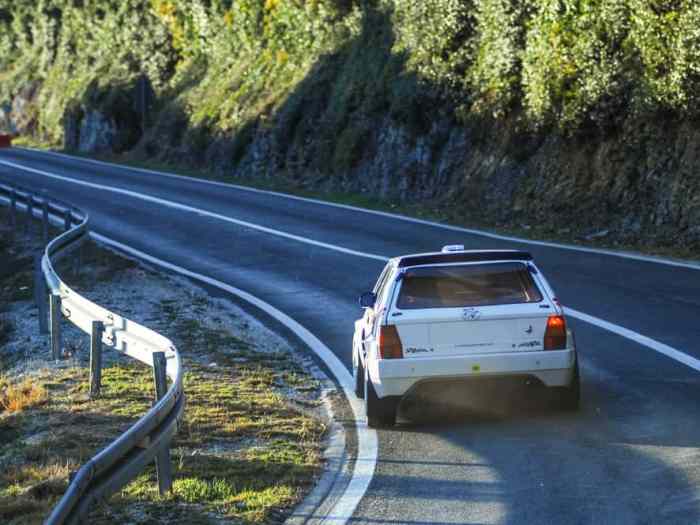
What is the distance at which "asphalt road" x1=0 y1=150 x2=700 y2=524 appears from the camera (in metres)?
7.66

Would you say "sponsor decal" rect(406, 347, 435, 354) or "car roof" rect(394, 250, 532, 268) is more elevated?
"car roof" rect(394, 250, 532, 268)

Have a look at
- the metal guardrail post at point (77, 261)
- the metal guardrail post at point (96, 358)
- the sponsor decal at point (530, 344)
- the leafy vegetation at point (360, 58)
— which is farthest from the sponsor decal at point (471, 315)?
the leafy vegetation at point (360, 58)

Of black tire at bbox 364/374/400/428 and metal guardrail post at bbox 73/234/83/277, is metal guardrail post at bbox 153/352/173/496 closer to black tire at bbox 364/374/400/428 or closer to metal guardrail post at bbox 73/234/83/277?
black tire at bbox 364/374/400/428

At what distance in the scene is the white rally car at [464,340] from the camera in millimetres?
10109

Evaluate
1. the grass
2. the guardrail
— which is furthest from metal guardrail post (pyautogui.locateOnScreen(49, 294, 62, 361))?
the grass

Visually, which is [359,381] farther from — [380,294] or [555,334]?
[555,334]

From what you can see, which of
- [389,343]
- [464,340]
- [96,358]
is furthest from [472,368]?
[96,358]

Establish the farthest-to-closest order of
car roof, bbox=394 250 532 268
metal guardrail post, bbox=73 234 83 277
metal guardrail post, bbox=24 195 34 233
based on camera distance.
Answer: metal guardrail post, bbox=24 195 34 233 → metal guardrail post, bbox=73 234 83 277 → car roof, bbox=394 250 532 268

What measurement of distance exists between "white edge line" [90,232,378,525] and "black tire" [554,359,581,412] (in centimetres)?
160

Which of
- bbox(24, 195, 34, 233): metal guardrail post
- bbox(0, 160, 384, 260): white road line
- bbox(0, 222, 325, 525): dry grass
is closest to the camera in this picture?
bbox(0, 222, 325, 525): dry grass

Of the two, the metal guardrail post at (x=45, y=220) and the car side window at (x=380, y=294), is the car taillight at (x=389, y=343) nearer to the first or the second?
the car side window at (x=380, y=294)

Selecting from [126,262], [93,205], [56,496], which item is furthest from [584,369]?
[93,205]

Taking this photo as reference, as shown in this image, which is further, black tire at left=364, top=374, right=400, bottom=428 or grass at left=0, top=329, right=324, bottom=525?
black tire at left=364, top=374, right=400, bottom=428

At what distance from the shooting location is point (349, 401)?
11555mm
